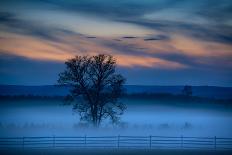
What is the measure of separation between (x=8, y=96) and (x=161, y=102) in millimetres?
25723

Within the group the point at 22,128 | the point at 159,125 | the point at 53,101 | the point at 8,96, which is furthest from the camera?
the point at 8,96

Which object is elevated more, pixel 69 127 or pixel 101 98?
pixel 101 98

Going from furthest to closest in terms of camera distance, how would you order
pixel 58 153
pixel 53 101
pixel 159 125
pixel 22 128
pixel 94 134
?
pixel 53 101
pixel 159 125
pixel 22 128
pixel 94 134
pixel 58 153

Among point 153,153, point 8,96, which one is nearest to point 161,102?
point 8,96

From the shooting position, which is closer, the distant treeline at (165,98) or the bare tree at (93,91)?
the bare tree at (93,91)

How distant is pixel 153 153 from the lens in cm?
2341

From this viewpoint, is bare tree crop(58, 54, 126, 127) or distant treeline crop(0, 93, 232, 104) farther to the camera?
distant treeline crop(0, 93, 232, 104)

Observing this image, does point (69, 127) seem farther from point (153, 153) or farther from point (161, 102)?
point (161, 102)

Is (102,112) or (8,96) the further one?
(8,96)

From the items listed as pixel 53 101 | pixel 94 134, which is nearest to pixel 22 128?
pixel 94 134

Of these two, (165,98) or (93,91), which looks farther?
(165,98)

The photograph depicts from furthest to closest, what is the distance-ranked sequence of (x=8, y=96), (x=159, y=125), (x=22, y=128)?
(x=8, y=96), (x=159, y=125), (x=22, y=128)

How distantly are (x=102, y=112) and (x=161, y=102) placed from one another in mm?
39972

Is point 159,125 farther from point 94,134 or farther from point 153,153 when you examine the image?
point 153,153
